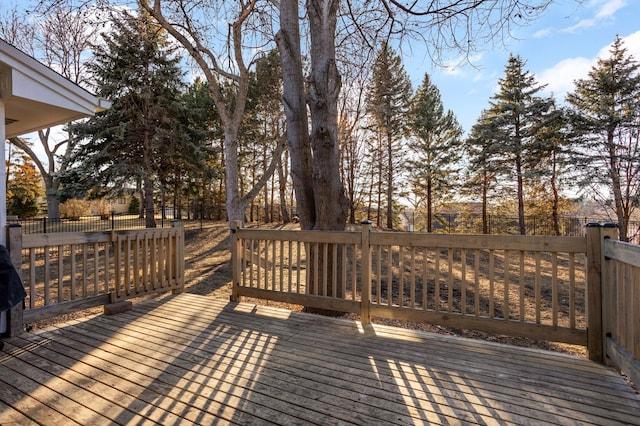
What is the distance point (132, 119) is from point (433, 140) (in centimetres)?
1362

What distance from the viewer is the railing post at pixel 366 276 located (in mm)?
3219

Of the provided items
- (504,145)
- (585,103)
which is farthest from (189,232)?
(585,103)

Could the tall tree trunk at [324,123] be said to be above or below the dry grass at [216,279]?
above

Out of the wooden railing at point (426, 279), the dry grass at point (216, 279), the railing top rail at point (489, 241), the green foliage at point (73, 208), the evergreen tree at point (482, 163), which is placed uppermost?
the evergreen tree at point (482, 163)

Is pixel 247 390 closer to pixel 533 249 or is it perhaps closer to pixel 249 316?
pixel 249 316

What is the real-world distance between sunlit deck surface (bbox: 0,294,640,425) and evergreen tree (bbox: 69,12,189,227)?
32.2 ft

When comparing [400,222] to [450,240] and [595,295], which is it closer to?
[450,240]

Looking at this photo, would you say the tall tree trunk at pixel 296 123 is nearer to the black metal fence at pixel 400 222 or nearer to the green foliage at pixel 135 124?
the black metal fence at pixel 400 222

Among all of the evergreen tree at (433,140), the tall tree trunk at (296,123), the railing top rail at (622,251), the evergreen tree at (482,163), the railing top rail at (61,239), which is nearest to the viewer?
the railing top rail at (622,251)

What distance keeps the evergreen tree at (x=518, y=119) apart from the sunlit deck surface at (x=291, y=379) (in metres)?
13.7

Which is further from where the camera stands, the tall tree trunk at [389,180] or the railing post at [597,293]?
the tall tree trunk at [389,180]

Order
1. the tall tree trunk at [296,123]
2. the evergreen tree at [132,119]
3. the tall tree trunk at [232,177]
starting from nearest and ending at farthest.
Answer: the tall tree trunk at [296,123] → the tall tree trunk at [232,177] → the evergreen tree at [132,119]

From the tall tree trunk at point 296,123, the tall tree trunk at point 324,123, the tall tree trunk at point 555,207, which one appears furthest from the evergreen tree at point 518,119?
the tall tree trunk at point 296,123

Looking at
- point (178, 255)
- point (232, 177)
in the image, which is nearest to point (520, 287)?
point (178, 255)
